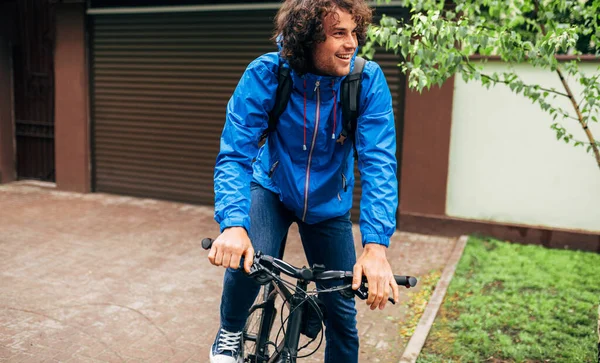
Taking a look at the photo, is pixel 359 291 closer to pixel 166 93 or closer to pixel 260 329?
pixel 260 329

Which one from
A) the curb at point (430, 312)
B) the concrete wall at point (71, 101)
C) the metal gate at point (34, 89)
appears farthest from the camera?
the metal gate at point (34, 89)

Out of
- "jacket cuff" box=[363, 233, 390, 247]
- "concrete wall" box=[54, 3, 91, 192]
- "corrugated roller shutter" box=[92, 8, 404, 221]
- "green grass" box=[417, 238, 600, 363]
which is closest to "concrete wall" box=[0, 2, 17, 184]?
"concrete wall" box=[54, 3, 91, 192]

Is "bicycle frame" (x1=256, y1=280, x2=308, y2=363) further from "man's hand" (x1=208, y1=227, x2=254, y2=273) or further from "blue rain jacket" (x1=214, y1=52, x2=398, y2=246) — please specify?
"blue rain jacket" (x1=214, y1=52, x2=398, y2=246)

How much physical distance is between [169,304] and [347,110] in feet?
10.5

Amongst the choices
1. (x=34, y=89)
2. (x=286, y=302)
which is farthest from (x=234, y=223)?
(x=34, y=89)

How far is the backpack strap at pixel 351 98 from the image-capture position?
2834mm

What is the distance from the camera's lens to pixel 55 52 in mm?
9938

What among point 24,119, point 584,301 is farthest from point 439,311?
point 24,119

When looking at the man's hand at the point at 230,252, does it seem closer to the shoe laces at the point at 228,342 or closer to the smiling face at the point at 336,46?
the shoe laces at the point at 228,342

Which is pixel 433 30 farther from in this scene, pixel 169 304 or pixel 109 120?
pixel 109 120

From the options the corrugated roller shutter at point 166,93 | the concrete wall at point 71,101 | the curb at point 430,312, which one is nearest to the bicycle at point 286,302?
the curb at point 430,312

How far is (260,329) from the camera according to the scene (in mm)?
3090

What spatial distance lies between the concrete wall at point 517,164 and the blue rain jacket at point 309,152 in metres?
4.99

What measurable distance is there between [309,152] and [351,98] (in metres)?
0.34
